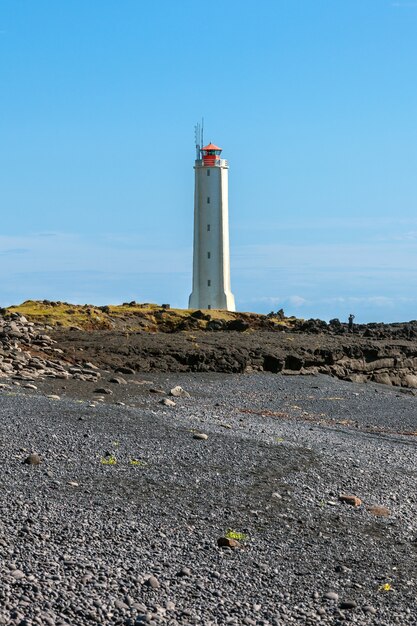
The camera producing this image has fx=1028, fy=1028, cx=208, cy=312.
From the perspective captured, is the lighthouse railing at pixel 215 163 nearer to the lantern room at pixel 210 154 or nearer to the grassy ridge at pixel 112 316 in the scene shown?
the lantern room at pixel 210 154

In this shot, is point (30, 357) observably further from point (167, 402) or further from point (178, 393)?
→ point (167, 402)

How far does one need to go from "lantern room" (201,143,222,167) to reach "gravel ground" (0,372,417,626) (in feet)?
129

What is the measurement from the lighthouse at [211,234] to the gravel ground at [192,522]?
A: 3813cm

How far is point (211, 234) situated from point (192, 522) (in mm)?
47315

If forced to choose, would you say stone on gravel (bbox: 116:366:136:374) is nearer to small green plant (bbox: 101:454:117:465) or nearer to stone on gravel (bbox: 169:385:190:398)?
stone on gravel (bbox: 169:385:190:398)

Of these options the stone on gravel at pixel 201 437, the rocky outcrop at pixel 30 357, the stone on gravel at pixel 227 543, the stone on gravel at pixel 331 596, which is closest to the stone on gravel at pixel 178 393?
the rocky outcrop at pixel 30 357

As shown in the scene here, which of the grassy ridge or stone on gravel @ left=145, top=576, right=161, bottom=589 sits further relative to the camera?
the grassy ridge

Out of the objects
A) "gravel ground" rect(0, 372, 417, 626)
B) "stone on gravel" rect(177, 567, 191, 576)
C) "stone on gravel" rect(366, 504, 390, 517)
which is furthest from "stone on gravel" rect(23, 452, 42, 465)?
"stone on gravel" rect(366, 504, 390, 517)

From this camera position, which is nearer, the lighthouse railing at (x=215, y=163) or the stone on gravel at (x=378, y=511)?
the stone on gravel at (x=378, y=511)

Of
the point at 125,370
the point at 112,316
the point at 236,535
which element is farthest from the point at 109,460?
the point at 112,316

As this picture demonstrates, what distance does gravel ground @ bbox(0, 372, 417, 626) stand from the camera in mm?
10328

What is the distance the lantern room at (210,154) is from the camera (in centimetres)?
5972

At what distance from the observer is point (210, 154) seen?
60.3 metres

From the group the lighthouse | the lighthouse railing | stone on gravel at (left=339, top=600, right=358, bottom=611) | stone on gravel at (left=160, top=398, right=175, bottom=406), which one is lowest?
stone on gravel at (left=339, top=600, right=358, bottom=611)
